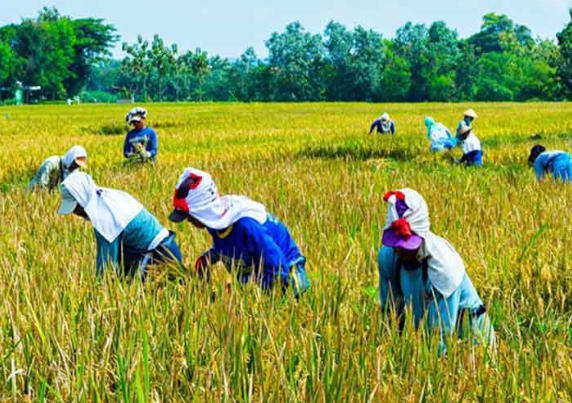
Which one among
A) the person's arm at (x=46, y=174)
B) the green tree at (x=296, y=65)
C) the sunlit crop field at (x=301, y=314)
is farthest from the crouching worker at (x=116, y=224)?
the green tree at (x=296, y=65)

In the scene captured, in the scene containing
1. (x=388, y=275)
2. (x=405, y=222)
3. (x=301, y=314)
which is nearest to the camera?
(x=405, y=222)

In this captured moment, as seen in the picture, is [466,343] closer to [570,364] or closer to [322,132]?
[570,364]

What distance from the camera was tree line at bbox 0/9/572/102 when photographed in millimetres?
76125

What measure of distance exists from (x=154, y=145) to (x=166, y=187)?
2.01 m

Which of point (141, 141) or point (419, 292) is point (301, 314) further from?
point (141, 141)

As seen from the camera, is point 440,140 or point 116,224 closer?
point 116,224

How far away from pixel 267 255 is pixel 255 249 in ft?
0.24

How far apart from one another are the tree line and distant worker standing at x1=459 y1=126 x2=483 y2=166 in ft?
194

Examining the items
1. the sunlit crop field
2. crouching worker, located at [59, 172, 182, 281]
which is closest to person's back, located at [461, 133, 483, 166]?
the sunlit crop field

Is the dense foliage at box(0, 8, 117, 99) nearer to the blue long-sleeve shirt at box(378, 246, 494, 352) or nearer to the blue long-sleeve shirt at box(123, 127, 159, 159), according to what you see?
the blue long-sleeve shirt at box(123, 127, 159, 159)

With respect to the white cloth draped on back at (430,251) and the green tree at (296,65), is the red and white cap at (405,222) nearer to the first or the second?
the white cloth draped on back at (430,251)

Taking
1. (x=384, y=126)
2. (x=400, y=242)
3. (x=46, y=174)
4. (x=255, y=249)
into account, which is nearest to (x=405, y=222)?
(x=400, y=242)

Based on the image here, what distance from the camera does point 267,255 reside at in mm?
3340

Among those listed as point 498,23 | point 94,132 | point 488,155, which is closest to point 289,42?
point 498,23
